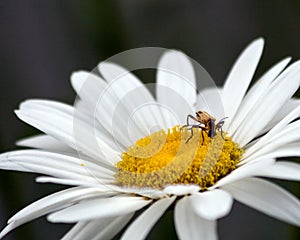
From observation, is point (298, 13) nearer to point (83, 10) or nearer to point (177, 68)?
point (177, 68)

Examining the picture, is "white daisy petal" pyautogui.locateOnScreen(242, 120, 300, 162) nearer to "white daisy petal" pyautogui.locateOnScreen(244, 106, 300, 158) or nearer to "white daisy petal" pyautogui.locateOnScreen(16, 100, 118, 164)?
"white daisy petal" pyautogui.locateOnScreen(244, 106, 300, 158)

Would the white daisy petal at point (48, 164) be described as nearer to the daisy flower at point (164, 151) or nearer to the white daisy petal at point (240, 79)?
the daisy flower at point (164, 151)

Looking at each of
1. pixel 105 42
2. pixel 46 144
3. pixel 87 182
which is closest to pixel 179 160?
pixel 87 182

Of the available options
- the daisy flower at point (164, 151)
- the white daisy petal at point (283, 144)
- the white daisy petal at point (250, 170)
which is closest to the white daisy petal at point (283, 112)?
A: the daisy flower at point (164, 151)

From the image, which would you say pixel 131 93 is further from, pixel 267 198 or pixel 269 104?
pixel 267 198

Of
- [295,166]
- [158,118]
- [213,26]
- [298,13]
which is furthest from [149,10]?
[295,166]

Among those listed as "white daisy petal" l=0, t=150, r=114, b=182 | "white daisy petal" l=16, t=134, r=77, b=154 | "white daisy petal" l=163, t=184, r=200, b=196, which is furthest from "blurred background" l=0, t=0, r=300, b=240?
"white daisy petal" l=163, t=184, r=200, b=196
